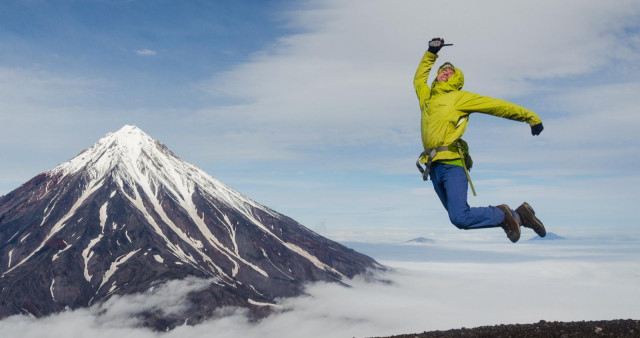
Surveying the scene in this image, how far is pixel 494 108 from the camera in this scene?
14.7m

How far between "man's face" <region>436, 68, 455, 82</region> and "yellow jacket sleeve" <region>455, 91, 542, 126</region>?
776 mm

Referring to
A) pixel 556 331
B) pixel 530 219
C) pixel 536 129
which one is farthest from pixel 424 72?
pixel 556 331

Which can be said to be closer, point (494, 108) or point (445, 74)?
point (494, 108)

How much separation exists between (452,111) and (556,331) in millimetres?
6179

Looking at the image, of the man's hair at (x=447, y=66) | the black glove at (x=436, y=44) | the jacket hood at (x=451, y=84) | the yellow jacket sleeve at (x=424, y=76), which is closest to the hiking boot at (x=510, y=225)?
the jacket hood at (x=451, y=84)

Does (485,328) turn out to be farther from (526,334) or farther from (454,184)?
(454,184)

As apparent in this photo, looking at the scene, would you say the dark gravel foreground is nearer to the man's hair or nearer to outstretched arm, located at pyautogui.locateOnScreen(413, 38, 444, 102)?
outstretched arm, located at pyautogui.locateOnScreen(413, 38, 444, 102)

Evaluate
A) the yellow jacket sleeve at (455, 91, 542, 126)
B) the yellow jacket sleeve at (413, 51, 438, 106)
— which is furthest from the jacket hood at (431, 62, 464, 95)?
the yellow jacket sleeve at (455, 91, 542, 126)

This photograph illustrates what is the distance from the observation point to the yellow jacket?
14633 millimetres

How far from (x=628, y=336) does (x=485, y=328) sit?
3.73 metres

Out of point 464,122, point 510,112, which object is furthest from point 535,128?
point 464,122

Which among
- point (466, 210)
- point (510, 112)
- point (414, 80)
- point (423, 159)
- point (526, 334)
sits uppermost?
point (414, 80)

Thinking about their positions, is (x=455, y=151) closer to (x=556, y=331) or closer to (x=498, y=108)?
(x=498, y=108)

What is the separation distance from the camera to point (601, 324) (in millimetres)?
17125
